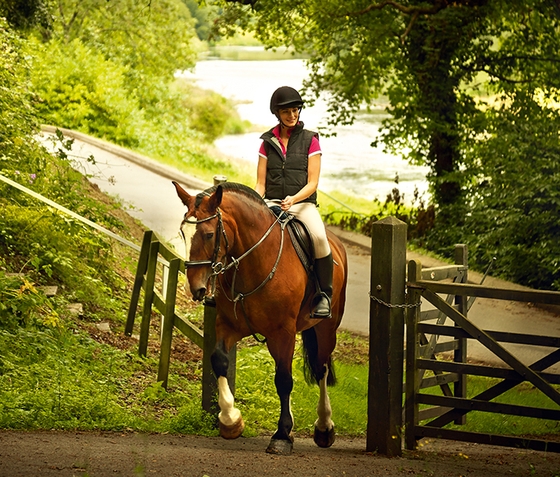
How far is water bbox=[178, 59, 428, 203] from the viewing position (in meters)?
37.4

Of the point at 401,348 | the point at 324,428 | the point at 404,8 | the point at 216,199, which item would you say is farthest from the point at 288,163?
the point at 404,8

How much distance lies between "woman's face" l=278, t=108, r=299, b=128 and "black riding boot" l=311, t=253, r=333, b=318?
1.15 metres

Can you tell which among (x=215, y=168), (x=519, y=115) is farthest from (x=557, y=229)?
(x=215, y=168)

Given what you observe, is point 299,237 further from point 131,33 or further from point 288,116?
point 131,33

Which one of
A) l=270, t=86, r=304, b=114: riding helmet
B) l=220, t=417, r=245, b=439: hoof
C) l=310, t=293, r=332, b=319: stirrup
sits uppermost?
l=270, t=86, r=304, b=114: riding helmet

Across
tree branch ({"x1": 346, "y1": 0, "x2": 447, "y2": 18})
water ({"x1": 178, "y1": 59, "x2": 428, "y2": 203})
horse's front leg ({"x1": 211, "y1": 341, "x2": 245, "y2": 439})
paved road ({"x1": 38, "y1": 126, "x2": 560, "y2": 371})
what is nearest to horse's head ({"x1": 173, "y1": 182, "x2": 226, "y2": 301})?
horse's front leg ({"x1": 211, "y1": 341, "x2": 245, "y2": 439})

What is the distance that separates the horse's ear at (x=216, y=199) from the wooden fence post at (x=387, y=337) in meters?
1.40

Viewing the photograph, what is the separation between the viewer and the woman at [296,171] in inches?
288

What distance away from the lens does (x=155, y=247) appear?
9.84m

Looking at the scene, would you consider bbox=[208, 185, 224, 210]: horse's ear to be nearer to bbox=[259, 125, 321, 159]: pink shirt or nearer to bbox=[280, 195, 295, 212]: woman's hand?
bbox=[280, 195, 295, 212]: woman's hand

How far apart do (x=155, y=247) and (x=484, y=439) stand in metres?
4.51

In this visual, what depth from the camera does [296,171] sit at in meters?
7.35

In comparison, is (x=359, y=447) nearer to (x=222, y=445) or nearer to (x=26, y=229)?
(x=222, y=445)

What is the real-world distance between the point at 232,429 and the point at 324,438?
115 cm
